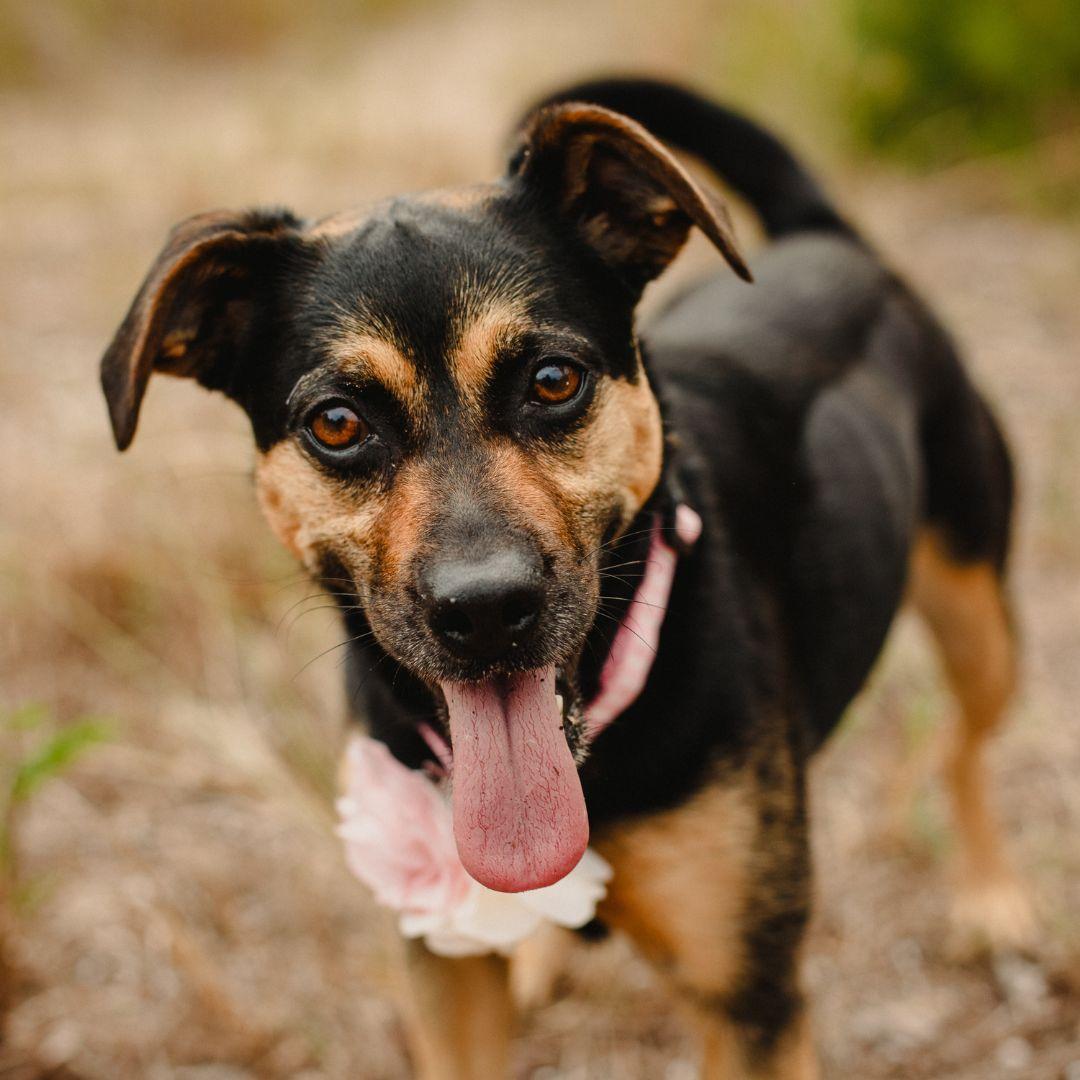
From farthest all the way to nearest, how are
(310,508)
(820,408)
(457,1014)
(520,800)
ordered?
1. (820,408)
2. (457,1014)
3. (310,508)
4. (520,800)

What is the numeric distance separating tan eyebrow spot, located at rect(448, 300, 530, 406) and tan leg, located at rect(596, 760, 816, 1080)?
933 millimetres

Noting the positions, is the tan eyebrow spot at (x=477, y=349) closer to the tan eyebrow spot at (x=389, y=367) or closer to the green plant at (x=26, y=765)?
the tan eyebrow spot at (x=389, y=367)

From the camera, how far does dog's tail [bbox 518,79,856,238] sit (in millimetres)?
3768

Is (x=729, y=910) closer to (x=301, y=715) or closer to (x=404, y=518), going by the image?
(x=404, y=518)

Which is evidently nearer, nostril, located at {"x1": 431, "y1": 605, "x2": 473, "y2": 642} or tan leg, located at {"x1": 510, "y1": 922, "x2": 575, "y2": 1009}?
nostril, located at {"x1": 431, "y1": 605, "x2": 473, "y2": 642}

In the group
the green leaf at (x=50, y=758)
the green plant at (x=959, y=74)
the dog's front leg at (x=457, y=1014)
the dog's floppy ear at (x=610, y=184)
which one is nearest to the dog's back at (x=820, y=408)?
the dog's floppy ear at (x=610, y=184)

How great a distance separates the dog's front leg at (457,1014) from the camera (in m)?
2.56

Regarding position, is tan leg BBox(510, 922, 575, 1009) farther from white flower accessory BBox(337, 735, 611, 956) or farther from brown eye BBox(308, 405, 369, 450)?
brown eye BBox(308, 405, 369, 450)

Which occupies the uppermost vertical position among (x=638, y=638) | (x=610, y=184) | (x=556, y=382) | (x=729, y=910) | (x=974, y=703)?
(x=610, y=184)

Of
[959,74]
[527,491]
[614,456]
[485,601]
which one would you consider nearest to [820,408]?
[614,456]

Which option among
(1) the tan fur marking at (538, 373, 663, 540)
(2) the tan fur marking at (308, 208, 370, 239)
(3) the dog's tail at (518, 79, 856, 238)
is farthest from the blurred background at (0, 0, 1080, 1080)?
(3) the dog's tail at (518, 79, 856, 238)

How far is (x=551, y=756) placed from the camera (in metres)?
2.06

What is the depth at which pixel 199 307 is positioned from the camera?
2.46 meters

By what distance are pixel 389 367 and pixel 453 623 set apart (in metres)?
0.55
